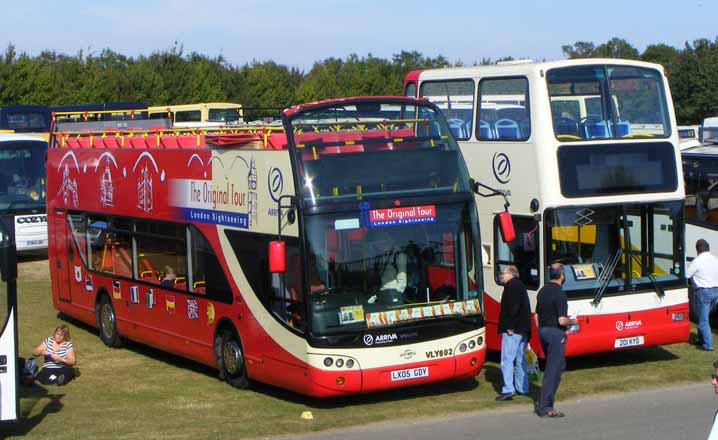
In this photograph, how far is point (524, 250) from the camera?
15711 mm

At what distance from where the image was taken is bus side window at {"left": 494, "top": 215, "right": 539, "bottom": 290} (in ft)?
50.7

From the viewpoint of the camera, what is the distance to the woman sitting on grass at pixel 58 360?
16016 mm

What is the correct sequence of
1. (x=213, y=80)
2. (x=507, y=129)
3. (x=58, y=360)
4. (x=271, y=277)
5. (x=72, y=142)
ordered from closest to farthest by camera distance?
1. (x=271, y=277)
2. (x=507, y=129)
3. (x=58, y=360)
4. (x=72, y=142)
5. (x=213, y=80)

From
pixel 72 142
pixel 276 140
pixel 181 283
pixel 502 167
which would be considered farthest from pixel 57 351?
pixel 502 167

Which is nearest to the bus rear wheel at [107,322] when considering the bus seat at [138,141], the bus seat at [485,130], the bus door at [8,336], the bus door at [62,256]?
the bus door at [62,256]

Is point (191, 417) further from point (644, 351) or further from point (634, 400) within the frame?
point (644, 351)

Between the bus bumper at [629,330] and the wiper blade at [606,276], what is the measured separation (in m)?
0.27

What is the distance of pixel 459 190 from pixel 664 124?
12.9 ft

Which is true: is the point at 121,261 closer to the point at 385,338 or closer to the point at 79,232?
the point at 79,232

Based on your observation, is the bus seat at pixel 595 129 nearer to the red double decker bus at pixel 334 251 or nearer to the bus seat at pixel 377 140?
the red double decker bus at pixel 334 251

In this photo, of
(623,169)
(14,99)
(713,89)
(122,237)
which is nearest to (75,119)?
(122,237)

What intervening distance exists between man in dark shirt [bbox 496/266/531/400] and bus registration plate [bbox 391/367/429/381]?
1.20 meters

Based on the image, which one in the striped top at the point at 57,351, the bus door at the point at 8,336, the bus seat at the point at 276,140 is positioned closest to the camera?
the bus door at the point at 8,336

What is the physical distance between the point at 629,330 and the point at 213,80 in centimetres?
4673
